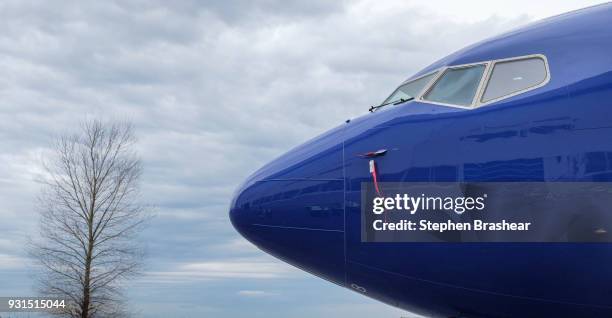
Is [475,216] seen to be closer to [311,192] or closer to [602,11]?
[311,192]

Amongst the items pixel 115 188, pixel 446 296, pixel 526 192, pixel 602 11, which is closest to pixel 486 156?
pixel 526 192

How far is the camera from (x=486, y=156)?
9.05m

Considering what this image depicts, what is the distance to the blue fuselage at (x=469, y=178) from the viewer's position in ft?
28.9

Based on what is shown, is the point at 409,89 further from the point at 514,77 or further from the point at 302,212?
the point at 302,212

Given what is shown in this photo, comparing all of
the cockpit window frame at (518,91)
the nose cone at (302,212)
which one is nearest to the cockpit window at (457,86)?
the cockpit window frame at (518,91)

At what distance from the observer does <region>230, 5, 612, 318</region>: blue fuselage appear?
347 inches

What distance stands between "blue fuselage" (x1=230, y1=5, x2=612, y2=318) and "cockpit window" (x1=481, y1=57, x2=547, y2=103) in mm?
165

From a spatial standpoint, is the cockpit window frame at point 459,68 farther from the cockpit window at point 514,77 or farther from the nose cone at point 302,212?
the nose cone at point 302,212

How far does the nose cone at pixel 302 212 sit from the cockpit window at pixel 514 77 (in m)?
2.30

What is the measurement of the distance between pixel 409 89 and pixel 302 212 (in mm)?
2839

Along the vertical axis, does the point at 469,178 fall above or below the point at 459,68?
below

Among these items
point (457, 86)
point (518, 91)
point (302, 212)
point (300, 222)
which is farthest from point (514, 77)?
point (300, 222)

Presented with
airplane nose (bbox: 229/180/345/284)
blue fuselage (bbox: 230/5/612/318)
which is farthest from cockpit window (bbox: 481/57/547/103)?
airplane nose (bbox: 229/180/345/284)

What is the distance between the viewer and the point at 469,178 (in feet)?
29.8
